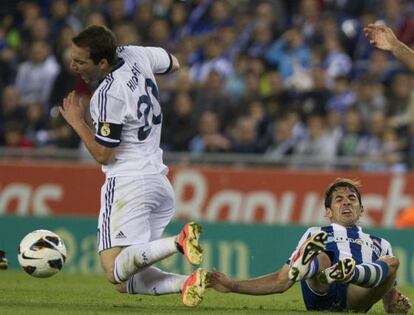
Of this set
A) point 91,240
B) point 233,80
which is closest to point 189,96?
point 233,80

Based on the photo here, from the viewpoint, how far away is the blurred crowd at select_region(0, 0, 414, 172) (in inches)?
672

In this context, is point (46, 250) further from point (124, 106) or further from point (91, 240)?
point (91, 240)

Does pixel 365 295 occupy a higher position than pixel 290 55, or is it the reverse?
pixel 290 55

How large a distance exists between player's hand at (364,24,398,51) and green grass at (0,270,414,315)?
84.4 inches

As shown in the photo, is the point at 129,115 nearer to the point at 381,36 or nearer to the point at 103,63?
the point at 103,63

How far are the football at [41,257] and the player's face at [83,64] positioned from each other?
138cm

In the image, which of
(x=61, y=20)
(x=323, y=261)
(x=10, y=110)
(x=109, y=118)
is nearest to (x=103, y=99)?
(x=109, y=118)

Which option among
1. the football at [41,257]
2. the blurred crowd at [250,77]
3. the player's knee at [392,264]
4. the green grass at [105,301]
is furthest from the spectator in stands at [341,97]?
the player's knee at [392,264]

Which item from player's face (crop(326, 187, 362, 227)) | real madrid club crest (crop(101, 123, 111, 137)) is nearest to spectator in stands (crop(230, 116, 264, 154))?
player's face (crop(326, 187, 362, 227))

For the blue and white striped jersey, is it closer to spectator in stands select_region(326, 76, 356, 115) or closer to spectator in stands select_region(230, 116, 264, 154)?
spectator in stands select_region(230, 116, 264, 154)

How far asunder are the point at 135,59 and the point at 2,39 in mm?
10765

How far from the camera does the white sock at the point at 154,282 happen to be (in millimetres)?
9156

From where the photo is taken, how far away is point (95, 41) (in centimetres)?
933

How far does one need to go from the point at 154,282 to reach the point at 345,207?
1.58 m
